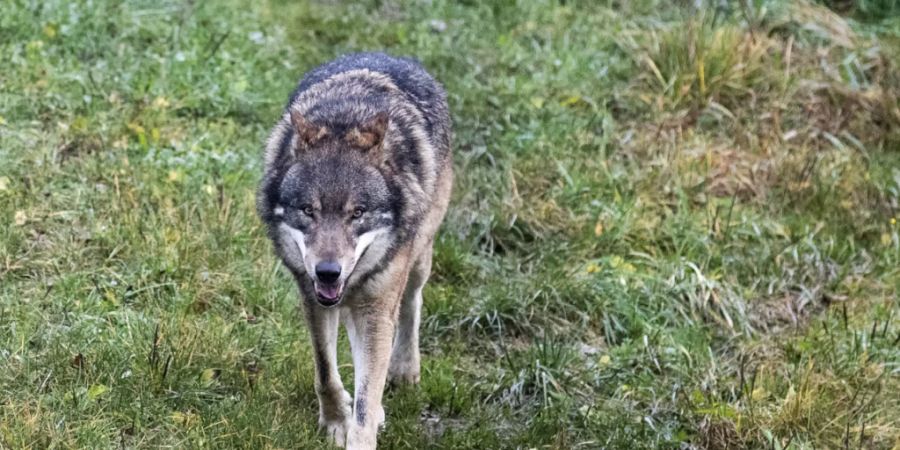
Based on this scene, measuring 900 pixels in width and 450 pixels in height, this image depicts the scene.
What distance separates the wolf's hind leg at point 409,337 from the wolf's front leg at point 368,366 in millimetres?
719

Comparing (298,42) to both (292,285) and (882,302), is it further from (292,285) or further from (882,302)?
(882,302)

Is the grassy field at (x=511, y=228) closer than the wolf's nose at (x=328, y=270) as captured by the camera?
No

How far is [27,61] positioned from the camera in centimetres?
706

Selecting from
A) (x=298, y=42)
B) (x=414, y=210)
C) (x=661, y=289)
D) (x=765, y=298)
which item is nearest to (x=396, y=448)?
(x=414, y=210)

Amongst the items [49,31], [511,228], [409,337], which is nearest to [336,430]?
[409,337]

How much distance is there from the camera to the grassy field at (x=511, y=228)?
489cm

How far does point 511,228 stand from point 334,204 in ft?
9.02

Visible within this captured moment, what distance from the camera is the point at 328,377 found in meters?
4.68

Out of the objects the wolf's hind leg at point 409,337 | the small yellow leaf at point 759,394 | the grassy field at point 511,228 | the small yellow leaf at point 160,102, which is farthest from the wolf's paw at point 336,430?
the small yellow leaf at point 160,102

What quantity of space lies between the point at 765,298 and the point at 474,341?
1.94m

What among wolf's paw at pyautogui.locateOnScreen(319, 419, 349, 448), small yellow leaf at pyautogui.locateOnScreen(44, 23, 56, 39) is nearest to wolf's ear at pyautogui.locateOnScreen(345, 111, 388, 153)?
wolf's paw at pyautogui.locateOnScreen(319, 419, 349, 448)

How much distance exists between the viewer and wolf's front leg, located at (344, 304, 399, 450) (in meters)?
4.42

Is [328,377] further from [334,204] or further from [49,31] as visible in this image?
[49,31]

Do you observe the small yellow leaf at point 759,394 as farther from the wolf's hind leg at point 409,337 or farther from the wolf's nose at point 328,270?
the wolf's nose at point 328,270
